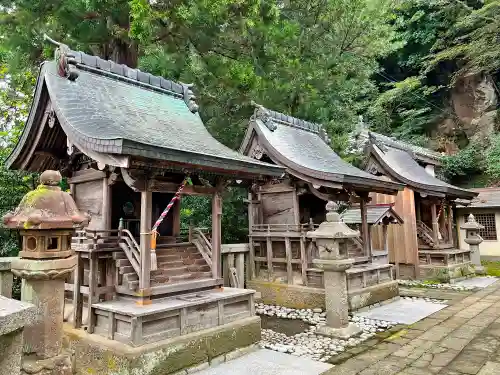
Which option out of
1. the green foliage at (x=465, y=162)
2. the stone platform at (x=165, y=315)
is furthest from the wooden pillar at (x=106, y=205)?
the green foliage at (x=465, y=162)

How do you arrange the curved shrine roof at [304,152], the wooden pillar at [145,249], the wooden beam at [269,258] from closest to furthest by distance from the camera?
the wooden pillar at [145,249]
the curved shrine roof at [304,152]
the wooden beam at [269,258]

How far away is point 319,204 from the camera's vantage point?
1273 cm

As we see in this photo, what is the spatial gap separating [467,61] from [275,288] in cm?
2423

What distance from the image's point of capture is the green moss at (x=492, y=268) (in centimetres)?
1623

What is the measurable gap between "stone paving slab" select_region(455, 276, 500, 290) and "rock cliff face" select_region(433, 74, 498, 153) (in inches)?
559

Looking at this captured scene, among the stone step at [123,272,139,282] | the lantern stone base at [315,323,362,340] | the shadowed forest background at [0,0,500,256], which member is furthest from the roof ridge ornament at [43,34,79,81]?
the lantern stone base at [315,323,362,340]

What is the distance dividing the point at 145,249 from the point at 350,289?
19.5 ft

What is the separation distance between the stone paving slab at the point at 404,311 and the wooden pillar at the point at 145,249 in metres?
5.82

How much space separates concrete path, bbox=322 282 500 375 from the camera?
Answer: 570 centimetres

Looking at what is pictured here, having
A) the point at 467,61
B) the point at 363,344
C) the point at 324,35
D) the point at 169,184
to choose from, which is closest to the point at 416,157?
the point at 324,35

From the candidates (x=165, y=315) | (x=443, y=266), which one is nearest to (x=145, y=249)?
(x=165, y=315)

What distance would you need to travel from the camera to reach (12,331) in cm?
230

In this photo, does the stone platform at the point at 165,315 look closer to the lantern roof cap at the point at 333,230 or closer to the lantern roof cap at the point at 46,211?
the lantern roof cap at the point at 46,211

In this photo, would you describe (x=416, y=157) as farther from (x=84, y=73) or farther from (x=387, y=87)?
(x=84, y=73)
